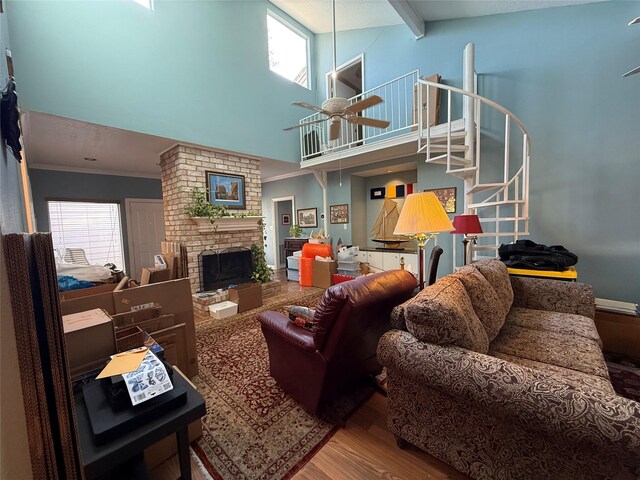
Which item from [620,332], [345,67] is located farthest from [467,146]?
[345,67]

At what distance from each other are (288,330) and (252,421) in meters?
0.62

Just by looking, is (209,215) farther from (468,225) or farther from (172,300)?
(468,225)

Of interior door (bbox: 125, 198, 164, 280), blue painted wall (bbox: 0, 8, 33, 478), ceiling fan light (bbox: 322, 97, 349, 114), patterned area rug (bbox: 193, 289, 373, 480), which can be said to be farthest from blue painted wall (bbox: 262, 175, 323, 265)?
blue painted wall (bbox: 0, 8, 33, 478)

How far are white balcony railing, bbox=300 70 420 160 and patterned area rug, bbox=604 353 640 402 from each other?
11.0 ft

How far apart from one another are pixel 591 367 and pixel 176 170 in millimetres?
4731

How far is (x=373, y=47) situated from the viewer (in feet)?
16.2

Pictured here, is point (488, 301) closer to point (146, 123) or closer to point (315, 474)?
point (315, 474)

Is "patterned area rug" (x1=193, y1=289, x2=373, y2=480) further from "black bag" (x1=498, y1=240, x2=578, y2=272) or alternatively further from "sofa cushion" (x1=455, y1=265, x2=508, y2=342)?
"black bag" (x1=498, y1=240, x2=578, y2=272)

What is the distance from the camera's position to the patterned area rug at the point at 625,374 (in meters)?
1.82

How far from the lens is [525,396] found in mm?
955

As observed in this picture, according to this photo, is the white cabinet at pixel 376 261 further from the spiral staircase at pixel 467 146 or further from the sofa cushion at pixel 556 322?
the sofa cushion at pixel 556 322

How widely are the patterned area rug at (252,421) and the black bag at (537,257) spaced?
6.59ft

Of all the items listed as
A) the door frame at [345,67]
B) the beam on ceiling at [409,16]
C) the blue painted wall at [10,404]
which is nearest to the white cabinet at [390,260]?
the door frame at [345,67]

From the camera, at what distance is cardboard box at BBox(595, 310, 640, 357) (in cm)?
227
